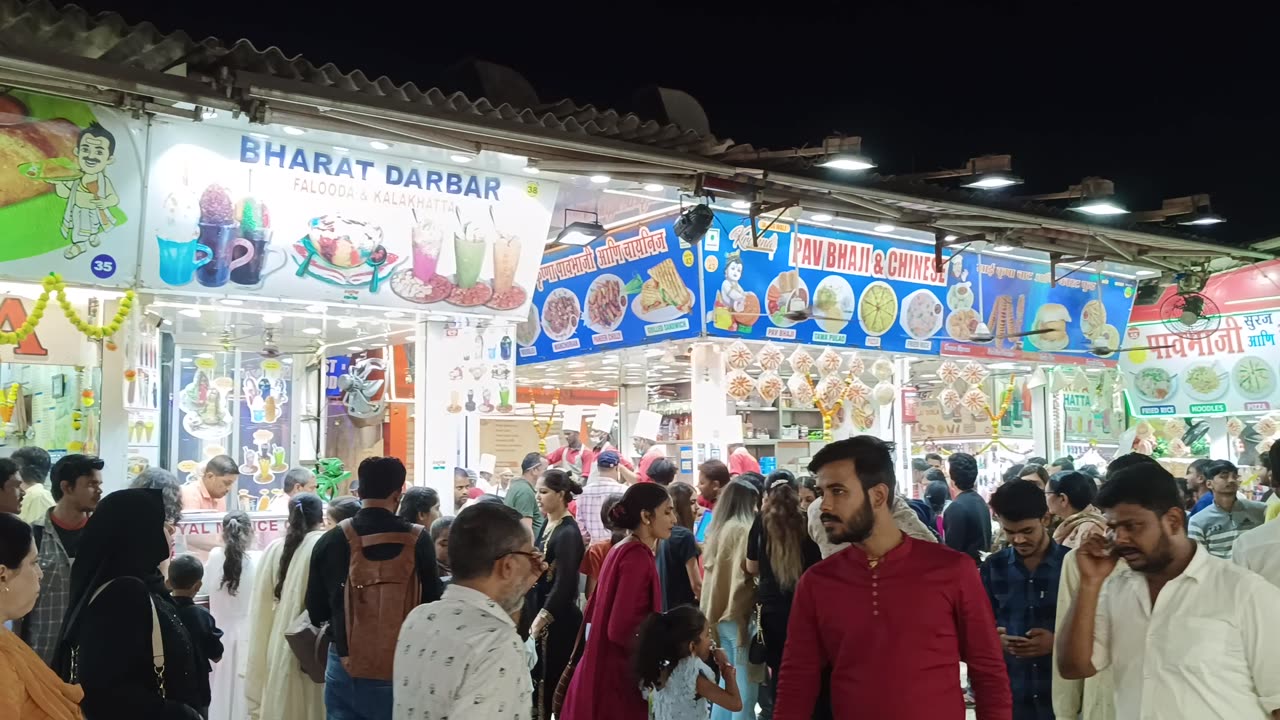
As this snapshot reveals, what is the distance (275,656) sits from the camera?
550 cm

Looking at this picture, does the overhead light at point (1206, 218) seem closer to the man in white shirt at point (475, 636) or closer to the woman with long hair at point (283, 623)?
the woman with long hair at point (283, 623)

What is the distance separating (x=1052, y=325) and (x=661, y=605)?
11045 mm

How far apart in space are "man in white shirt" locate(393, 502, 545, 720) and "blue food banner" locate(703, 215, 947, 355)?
7.55 meters

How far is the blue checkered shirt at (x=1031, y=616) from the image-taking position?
422 centimetres

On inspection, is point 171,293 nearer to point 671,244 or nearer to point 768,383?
point 671,244

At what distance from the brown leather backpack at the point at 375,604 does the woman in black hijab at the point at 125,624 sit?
2.15 ft

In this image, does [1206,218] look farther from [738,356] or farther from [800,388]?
[738,356]

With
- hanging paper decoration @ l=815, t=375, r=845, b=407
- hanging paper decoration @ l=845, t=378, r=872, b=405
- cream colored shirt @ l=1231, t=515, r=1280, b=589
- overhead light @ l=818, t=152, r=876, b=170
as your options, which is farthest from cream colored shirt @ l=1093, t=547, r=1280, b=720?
hanging paper decoration @ l=845, t=378, r=872, b=405

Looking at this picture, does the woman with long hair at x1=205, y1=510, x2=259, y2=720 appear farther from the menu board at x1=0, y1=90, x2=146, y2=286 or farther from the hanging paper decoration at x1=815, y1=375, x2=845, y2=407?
the hanging paper decoration at x1=815, y1=375, x2=845, y2=407

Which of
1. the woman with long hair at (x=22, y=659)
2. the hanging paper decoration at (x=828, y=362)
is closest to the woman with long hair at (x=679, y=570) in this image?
the woman with long hair at (x=22, y=659)

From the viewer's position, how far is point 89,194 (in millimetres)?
6258

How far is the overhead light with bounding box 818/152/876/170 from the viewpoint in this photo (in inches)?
256

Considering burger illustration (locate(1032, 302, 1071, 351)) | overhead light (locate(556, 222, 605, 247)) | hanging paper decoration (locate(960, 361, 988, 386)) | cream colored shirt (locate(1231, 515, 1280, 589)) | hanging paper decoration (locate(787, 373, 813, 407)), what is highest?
overhead light (locate(556, 222, 605, 247))

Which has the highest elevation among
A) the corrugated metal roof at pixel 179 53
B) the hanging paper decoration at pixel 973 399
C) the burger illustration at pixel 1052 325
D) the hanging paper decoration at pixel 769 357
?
the corrugated metal roof at pixel 179 53
